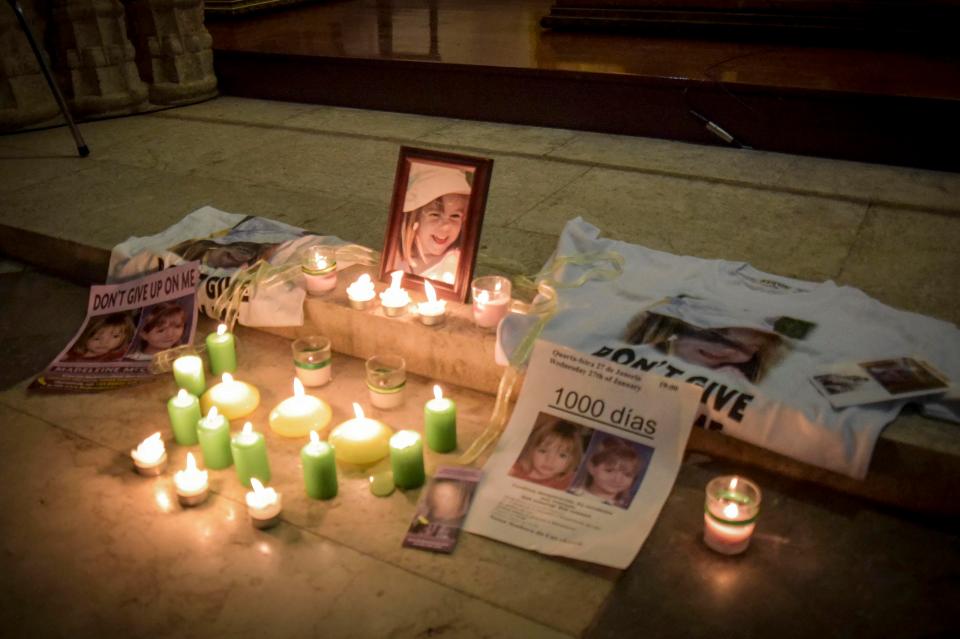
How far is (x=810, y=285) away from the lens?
2.19 metres

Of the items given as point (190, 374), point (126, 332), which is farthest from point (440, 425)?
point (126, 332)

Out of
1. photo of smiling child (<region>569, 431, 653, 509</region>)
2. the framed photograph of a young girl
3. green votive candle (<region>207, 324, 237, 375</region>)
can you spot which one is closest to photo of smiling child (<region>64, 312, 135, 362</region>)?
green votive candle (<region>207, 324, 237, 375</region>)

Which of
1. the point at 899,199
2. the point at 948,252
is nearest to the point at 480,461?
the point at 948,252

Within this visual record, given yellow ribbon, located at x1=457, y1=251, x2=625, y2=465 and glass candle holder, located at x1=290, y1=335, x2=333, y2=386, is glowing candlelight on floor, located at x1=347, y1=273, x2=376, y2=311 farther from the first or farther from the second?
yellow ribbon, located at x1=457, y1=251, x2=625, y2=465

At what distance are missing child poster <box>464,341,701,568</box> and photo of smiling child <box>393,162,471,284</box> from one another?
42 cm

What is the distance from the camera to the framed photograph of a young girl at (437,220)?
2.19 m

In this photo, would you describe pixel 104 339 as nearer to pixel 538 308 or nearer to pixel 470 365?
pixel 470 365

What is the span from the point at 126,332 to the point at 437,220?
1.00m

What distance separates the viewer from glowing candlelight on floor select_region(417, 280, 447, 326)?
2.16 metres

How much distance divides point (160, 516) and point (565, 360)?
0.97 meters

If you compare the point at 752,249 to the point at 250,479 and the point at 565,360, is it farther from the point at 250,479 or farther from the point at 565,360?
the point at 250,479

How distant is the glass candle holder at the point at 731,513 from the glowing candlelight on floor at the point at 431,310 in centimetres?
86

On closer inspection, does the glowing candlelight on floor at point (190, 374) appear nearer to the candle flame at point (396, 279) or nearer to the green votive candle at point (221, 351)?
the green votive candle at point (221, 351)

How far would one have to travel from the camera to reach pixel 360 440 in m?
1.88
